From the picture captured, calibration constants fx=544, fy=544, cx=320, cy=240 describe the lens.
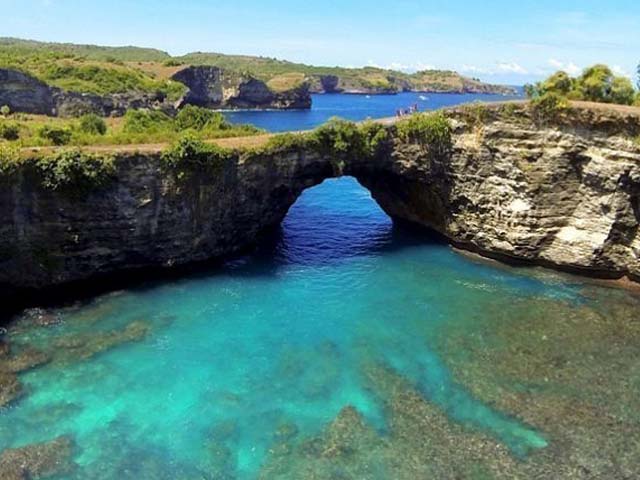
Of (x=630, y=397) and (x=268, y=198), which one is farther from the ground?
(x=268, y=198)

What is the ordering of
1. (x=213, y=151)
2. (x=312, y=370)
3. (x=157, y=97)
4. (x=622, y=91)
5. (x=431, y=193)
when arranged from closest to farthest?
(x=312, y=370)
(x=213, y=151)
(x=622, y=91)
(x=431, y=193)
(x=157, y=97)

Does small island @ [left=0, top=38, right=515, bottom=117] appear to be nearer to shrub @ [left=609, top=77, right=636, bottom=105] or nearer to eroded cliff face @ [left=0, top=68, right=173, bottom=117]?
eroded cliff face @ [left=0, top=68, right=173, bottom=117]

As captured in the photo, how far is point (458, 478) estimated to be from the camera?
71.3ft

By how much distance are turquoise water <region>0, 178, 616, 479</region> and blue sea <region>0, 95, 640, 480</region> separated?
0.10 meters

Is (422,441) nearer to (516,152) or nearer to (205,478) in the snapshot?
(205,478)

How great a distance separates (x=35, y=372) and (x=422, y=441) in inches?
768

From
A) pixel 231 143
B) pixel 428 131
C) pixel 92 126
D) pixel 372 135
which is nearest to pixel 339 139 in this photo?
pixel 372 135

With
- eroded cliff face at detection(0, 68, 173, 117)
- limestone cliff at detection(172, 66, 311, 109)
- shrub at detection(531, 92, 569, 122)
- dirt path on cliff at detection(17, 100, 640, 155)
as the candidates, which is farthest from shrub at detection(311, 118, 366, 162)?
limestone cliff at detection(172, 66, 311, 109)

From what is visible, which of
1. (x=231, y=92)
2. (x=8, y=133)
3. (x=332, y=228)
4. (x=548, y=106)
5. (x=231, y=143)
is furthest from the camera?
(x=231, y=92)

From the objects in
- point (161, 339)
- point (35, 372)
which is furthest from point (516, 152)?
point (35, 372)

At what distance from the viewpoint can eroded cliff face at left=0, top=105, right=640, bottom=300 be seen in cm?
3488

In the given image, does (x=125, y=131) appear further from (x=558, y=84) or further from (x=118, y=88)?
(x=118, y=88)

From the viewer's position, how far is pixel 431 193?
4703cm

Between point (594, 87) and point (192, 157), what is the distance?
3165 centimetres
